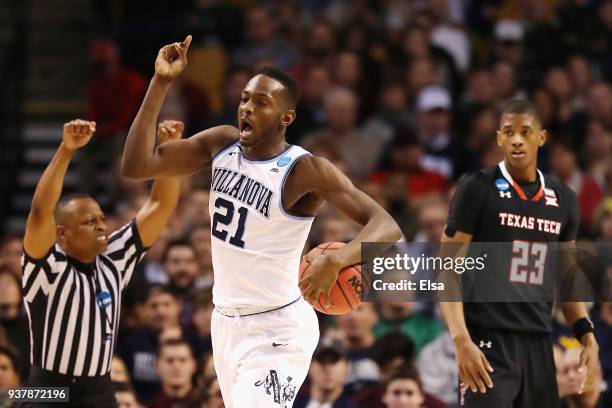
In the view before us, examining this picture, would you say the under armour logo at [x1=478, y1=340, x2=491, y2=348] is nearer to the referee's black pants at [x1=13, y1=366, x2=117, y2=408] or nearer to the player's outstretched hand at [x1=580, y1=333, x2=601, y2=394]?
the player's outstretched hand at [x1=580, y1=333, x2=601, y2=394]

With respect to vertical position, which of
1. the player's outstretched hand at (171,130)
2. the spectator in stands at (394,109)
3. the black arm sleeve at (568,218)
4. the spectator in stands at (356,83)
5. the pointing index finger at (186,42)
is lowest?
the black arm sleeve at (568,218)

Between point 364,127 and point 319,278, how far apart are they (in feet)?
24.7

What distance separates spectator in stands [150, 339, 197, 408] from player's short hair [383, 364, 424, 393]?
62.6 inches

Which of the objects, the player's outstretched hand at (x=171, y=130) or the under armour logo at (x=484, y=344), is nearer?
the under armour logo at (x=484, y=344)

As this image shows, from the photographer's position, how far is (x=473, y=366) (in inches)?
242

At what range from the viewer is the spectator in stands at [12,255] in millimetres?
10344

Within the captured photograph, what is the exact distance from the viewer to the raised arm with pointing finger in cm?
592

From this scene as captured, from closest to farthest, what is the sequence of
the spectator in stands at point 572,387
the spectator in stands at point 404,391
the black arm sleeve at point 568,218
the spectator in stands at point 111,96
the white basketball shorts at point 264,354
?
the white basketball shorts at point 264,354, the black arm sleeve at point 568,218, the spectator in stands at point 572,387, the spectator in stands at point 404,391, the spectator in stands at point 111,96

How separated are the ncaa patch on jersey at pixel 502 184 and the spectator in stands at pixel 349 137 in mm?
5465

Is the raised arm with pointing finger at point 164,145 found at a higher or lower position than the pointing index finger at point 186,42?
lower

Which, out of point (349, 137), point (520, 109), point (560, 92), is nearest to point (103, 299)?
point (520, 109)

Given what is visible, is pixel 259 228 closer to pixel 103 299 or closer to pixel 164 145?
pixel 164 145

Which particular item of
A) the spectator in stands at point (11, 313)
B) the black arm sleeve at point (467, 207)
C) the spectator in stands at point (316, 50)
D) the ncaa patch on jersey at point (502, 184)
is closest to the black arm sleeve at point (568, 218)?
the ncaa patch on jersey at point (502, 184)

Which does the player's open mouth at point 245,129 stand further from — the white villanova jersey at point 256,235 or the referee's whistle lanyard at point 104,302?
the referee's whistle lanyard at point 104,302
